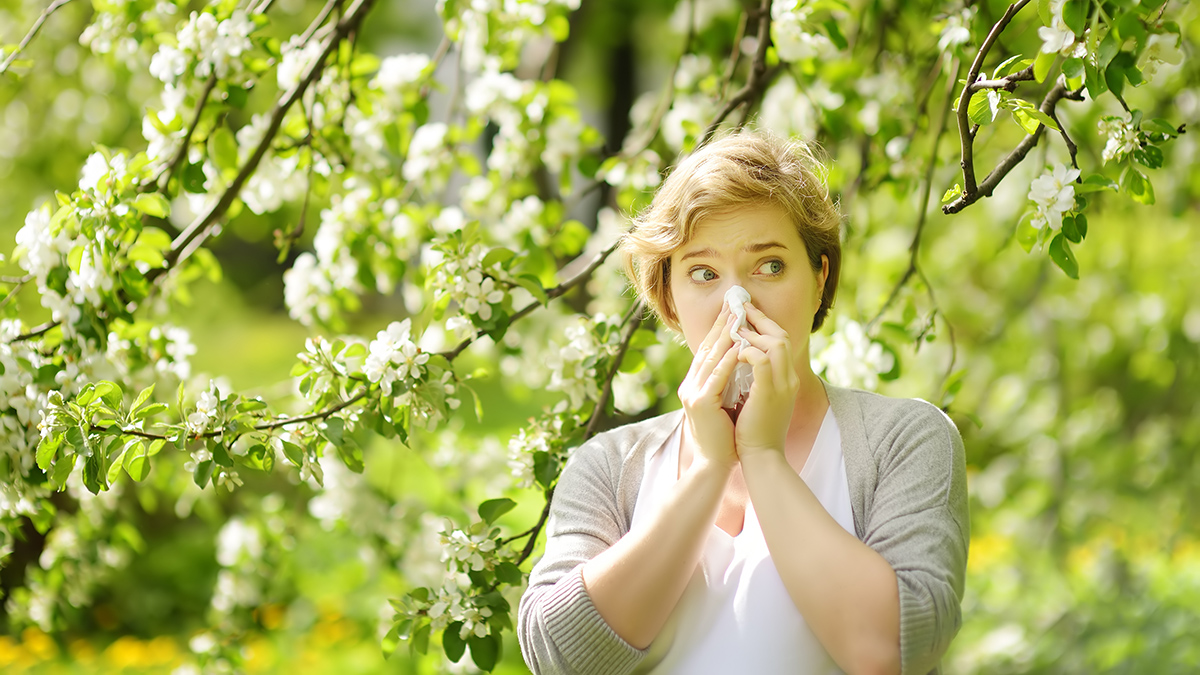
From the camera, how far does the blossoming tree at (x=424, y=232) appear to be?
5.00ft

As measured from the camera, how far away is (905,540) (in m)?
1.30

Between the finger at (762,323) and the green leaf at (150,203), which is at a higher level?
the green leaf at (150,203)

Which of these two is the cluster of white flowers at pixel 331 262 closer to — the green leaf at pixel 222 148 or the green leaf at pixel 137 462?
the green leaf at pixel 222 148

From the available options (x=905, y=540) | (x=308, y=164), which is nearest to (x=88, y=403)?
(x=308, y=164)

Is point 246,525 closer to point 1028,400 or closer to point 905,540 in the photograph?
point 905,540

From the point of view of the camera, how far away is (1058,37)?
1271 mm

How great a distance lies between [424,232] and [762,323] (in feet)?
5.04

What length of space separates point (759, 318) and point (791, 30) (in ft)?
3.52

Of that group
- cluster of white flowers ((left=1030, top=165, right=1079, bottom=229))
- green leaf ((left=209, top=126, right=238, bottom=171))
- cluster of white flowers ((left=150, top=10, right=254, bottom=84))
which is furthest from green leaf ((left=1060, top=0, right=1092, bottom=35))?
green leaf ((left=209, top=126, right=238, bottom=171))

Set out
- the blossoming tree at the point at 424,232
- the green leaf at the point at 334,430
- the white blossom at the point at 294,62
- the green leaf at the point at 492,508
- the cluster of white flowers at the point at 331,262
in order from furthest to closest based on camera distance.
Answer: the cluster of white flowers at the point at 331,262 → the white blossom at the point at 294,62 → the green leaf at the point at 492,508 → the green leaf at the point at 334,430 → the blossoming tree at the point at 424,232

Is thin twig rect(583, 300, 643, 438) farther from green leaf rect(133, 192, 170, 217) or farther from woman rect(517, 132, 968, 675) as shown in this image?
green leaf rect(133, 192, 170, 217)

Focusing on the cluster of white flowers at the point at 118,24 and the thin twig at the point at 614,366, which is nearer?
the thin twig at the point at 614,366

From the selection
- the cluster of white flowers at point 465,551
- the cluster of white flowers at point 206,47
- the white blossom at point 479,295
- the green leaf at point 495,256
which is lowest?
the cluster of white flowers at point 465,551

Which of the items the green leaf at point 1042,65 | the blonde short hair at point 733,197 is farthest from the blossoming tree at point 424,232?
the blonde short hair at point 733,197
